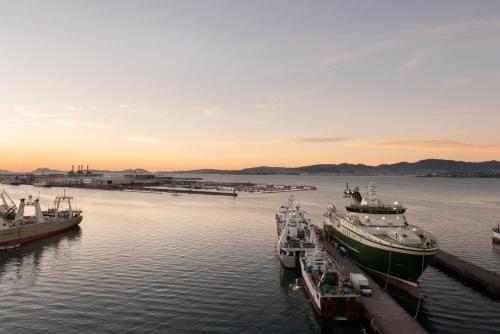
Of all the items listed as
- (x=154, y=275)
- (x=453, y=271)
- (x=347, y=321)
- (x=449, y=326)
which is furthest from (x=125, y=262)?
(x=453, y=271)

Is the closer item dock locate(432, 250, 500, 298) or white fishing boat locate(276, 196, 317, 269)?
dock locate(432, 250, 500, 298)

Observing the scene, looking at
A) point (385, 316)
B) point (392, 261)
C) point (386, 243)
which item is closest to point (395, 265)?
point (392, 261)

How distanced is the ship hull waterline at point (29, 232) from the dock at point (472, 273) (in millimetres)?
64300

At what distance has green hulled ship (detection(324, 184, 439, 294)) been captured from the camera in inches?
1473

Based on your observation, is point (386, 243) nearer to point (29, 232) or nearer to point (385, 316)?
point (385, 316)

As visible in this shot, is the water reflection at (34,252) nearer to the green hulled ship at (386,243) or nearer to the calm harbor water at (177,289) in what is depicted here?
the calm harbor water at (177,289)

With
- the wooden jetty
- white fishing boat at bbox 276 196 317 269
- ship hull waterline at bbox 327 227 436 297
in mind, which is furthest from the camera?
white fishing boat at bbox 276 196 317 269

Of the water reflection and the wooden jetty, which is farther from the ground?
the wooden jetty

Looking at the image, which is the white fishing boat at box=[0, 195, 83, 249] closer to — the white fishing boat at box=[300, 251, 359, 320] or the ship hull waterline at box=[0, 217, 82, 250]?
the ship hull waterline at box=[0, 217, 82, 250]

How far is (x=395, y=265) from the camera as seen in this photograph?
38875mm

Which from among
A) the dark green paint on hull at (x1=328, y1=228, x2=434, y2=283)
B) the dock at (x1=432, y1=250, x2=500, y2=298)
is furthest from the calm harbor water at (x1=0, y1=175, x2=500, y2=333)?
the dark green paint on hull at (x1=328, y1=228, x2=434, y2=283)

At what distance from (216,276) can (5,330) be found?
20.8 metres

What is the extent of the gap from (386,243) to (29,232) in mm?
57551

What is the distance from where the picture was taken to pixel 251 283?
40.0 meters
